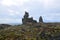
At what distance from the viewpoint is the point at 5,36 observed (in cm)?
17875

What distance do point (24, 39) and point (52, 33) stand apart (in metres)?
29.0

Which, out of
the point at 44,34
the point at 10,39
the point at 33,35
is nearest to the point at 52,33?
the point at 44,34

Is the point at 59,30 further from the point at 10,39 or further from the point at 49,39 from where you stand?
the point at 10,39

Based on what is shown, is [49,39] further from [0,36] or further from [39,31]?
[0,36]

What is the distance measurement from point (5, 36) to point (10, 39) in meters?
12.8

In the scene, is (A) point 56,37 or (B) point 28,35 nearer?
(A) point 56,37

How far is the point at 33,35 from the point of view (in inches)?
7003

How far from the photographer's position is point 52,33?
174500 millimetres

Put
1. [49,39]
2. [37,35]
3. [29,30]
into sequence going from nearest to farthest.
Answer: [49,39], [37,35], [29,30]

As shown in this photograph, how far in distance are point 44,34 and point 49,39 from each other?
32.3 ft

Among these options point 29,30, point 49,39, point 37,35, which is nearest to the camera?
point 49,39

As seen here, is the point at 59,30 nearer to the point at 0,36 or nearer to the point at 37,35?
the point at 37,35

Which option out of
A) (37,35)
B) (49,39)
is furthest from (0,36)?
(49,39)

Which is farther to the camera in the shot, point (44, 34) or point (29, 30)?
point (29, 30)
